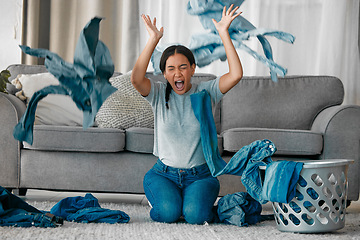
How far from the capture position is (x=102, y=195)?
122 inches

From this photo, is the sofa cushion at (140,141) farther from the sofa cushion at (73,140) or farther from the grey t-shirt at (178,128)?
the grey t-shirt at (178,128)

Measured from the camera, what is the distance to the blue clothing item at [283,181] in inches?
68.1

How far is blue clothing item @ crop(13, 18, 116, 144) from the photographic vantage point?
150cm

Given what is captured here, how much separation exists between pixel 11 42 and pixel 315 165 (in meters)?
3.19

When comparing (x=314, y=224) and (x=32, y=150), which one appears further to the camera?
(x=32, y=150)

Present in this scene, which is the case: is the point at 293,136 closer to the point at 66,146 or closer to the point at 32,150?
the point at 66,146

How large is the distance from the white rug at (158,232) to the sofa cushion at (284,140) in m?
0.62

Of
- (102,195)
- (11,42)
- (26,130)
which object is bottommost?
(102,195)

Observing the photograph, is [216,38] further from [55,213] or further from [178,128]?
[55,213]

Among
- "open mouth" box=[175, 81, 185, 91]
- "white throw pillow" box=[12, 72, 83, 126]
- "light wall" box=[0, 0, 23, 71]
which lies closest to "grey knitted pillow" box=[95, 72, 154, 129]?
"white throw pillow" box=[12, 72, 83, 126]

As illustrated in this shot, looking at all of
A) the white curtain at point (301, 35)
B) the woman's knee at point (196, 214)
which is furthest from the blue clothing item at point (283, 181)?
the white curtain at point (301, 35)

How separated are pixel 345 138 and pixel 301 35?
173 centimetres

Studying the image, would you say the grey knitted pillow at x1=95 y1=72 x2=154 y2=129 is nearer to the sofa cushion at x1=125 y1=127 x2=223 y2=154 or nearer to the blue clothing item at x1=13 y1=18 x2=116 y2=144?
the sofa cushion at x1=125 y1=127 x2=223 y2=154

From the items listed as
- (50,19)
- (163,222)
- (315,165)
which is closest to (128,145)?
(163,222)
